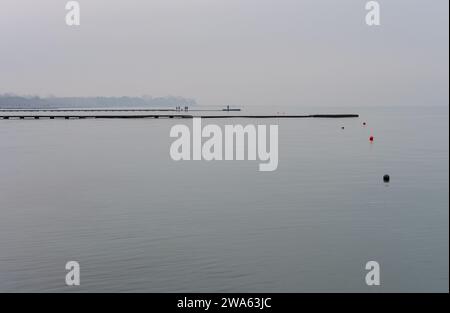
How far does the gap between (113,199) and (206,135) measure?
61450mm

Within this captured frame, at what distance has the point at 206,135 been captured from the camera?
96.2 m

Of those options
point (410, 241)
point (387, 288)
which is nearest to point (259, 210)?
point (410, 241)

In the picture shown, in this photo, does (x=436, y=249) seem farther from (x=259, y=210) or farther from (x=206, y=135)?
(x=206, y=135)

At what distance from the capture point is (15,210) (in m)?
32.5

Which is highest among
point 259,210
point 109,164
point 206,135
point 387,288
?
point 206,135

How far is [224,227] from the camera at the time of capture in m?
27.4

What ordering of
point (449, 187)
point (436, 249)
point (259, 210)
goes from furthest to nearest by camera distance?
1. point (449, 187)
2. point (259, 210)
3. point (436, 249)

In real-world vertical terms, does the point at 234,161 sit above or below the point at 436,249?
above

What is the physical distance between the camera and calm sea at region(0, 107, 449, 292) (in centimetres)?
1964

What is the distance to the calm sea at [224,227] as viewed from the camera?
19641 millimetres

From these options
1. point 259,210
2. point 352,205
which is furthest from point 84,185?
point 352,205

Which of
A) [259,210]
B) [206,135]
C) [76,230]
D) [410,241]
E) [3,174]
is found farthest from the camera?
[206,135]
